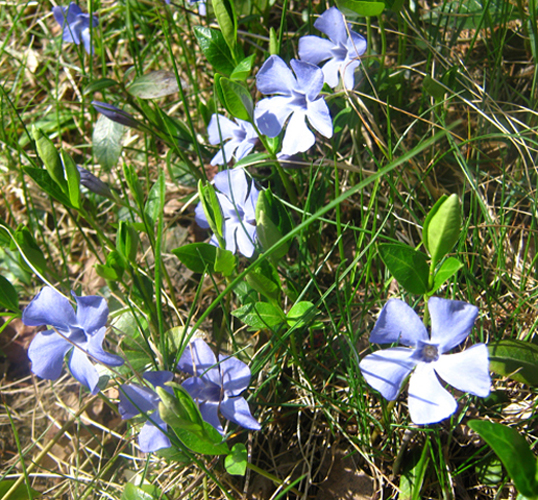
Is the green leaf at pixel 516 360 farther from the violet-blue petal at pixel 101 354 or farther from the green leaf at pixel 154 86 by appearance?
the green leaf at pixel 154 86

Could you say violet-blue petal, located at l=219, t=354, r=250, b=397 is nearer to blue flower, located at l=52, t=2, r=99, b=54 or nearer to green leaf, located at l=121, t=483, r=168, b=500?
green leaf, located at l=121, t=483, r=168, b=500

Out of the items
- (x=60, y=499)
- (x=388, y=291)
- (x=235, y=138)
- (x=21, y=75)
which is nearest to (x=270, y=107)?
(x=235, y=138)

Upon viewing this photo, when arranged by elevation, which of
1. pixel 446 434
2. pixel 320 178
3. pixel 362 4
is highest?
pixel 362 4

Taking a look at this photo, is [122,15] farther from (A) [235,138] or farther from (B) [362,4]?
(B) [362,4]

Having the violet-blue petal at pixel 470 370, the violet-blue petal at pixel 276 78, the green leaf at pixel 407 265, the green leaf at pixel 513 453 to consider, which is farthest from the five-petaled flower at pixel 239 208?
the green leaf at pixel 513 453

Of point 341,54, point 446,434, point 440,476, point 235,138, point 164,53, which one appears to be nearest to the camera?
point 440,476

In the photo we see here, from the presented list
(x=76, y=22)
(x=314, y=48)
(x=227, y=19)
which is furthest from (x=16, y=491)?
(x=76, y=22)

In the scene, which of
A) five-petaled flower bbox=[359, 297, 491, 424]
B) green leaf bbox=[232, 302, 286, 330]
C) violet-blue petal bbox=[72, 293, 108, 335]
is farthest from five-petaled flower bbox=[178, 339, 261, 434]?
five-petaled flower bbox=[359, 297, 491, 424]
